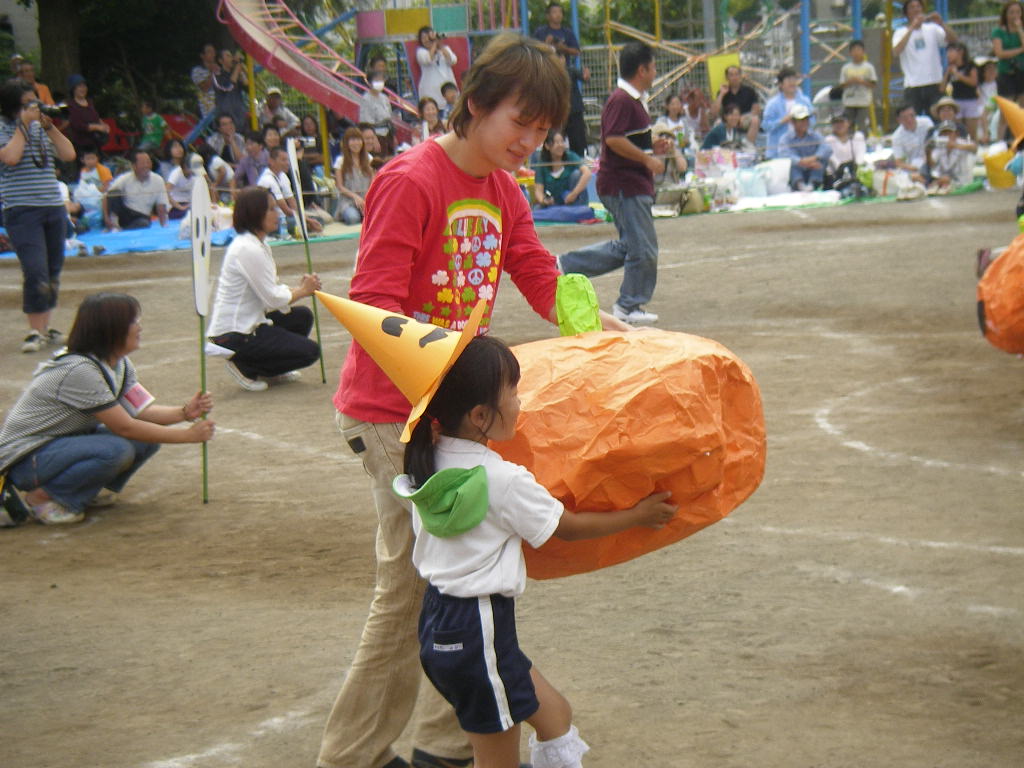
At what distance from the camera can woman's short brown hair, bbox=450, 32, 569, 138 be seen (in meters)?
3.16

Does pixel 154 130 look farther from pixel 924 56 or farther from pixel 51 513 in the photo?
pixel 51 513

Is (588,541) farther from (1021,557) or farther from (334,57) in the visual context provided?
(334,57)

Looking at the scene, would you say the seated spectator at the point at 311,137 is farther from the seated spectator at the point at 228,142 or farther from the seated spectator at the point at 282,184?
the seated spectator at the point at 282,184

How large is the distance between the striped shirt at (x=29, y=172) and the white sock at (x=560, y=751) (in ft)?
25.2

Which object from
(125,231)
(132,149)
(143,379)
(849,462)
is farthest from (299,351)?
(132,149)

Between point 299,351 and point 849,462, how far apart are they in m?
3.91

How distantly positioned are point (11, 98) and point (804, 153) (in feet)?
41.2

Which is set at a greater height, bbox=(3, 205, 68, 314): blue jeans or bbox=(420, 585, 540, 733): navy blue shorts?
bbox=(3, 205, 68, 314): blue jeans

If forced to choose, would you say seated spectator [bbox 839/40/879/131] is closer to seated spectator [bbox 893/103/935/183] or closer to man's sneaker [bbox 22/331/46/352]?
seated spectator [bbox 893/103/935/183]

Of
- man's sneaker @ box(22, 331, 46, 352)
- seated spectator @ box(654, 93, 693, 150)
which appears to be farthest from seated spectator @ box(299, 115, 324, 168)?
man's sneaker @ box(22, 331, 46, 352)

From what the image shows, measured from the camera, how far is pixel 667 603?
15.4ft

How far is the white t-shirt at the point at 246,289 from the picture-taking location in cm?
849

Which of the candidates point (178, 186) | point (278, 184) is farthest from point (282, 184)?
point (178, 186)

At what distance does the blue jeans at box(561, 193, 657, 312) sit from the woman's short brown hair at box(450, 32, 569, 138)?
6538 mm
